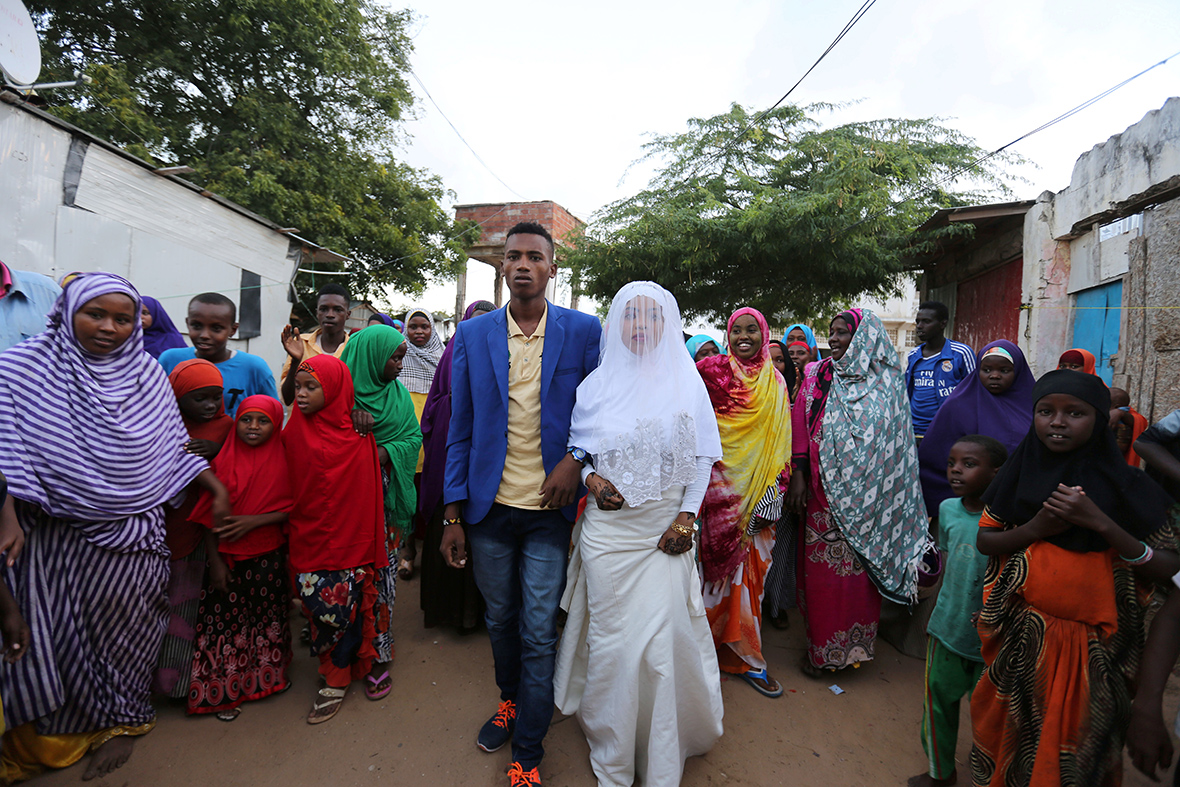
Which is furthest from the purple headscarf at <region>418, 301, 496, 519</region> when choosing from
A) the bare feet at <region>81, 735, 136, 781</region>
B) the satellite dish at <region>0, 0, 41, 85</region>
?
the satellite dish at <region>0, 0, 41, 85</region>

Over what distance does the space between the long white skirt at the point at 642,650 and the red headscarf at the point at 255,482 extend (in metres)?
1.45

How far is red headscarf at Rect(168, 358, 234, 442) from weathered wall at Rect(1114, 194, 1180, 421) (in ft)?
17.7

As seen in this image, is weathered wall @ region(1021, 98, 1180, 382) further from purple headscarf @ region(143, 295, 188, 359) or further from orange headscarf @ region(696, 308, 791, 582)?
purple headscarf @ region(143, 295, 188, 359)

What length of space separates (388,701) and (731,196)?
9.73 meters

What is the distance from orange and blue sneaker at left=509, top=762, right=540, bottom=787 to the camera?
7.08 feet

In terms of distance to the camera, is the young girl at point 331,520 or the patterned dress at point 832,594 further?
the patterned dress at point 832,594

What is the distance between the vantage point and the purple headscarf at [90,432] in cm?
200

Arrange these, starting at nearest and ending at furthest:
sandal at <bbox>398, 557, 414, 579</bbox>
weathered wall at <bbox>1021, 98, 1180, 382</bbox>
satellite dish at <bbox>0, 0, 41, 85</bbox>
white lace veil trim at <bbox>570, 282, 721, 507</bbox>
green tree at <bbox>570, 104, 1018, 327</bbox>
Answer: white lace veil trim at <bbox>570, 282, 721, 507</bbox>, weathered wall at <bbox>1021, 98, 1180, 382</bbox>, sandal at <bbox>398, 557, 414, 579</bbox>, satellite dish at <bbox>0, 0, 41, 85</bbox>, green tree at <bbox>570, 104, 1018, 327</bbox>

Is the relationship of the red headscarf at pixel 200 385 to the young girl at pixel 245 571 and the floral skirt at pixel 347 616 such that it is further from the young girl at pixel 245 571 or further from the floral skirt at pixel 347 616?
the floral skirt at pixel 347 616

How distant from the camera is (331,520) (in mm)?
2584

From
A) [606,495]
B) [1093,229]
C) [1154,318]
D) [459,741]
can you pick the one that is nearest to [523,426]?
[606,495]

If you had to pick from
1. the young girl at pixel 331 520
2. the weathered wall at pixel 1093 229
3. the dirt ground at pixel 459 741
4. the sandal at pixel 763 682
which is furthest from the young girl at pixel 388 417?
the weathered wall at pixel 1093 229

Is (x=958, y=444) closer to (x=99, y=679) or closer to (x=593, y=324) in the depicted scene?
(x=593, y=324)

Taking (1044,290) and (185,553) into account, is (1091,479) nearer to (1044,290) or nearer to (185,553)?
(185,553)
